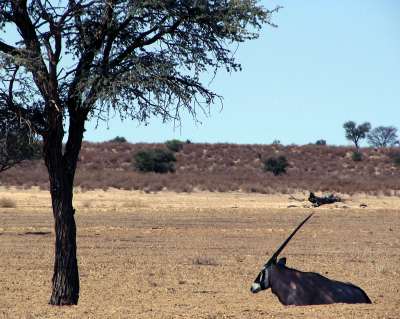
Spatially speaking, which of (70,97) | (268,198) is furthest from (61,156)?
(268,198)

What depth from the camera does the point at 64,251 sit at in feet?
50.1

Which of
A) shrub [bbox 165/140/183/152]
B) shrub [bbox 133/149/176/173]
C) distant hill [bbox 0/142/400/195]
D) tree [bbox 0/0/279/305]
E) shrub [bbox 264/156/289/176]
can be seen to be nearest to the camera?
tree [bbox 0/0/279/305]

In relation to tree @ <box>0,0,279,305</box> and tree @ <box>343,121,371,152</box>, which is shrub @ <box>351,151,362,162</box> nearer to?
tree @ <box>343,121,371,152</box>

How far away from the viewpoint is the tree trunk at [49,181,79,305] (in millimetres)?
15141

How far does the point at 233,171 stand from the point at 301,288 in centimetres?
7887

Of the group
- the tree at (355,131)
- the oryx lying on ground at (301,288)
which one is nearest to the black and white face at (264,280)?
the oryx lying on ground at (301,288)

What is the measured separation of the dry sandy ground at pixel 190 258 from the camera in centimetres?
1501

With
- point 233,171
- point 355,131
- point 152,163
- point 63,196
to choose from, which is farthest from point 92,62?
point 355,131

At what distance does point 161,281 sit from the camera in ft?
63.7

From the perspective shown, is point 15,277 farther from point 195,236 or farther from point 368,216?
point 368,216

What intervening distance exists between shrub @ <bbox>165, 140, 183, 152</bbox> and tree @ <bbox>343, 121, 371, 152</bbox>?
3045 centimetres

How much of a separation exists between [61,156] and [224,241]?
48.2ft

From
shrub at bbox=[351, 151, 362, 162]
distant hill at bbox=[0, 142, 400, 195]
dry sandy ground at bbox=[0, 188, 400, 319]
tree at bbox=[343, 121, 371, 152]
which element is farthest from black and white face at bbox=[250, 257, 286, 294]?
tree at bbox=[343, 121, 371, 152]

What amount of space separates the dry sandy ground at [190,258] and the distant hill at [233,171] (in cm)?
1917
